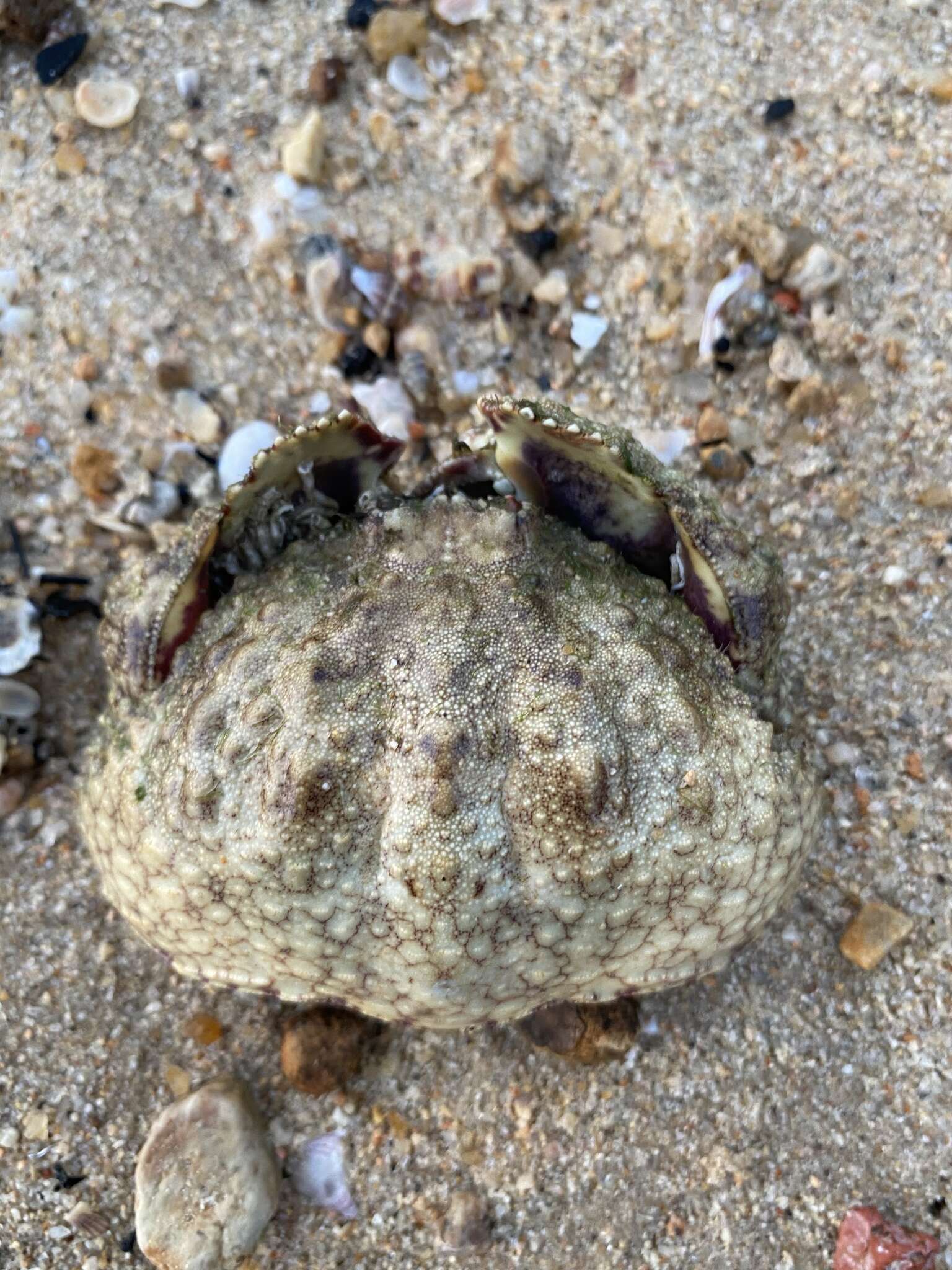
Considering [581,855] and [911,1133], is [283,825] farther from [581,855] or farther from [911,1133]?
[911,1133]

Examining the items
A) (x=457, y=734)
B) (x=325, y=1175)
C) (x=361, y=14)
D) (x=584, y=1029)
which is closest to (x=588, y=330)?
(x=361, y=14)

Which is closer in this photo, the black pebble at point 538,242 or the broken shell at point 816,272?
the broken shell at point 816,272

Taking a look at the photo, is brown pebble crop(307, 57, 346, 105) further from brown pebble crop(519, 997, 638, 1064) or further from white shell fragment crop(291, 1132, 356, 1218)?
white shell fragment crop(291, 1132, 356, 1218)

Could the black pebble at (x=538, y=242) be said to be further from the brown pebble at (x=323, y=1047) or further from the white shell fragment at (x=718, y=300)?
the brown pebble at (x=323, y=1047)

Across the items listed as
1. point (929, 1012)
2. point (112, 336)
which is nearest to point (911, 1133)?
point (929, 1012)

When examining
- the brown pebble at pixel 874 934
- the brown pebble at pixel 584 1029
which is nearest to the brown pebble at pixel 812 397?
the brown pebble at pixel 874 934

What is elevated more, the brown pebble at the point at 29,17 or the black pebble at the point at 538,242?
the brown pebble at the point at 29,17

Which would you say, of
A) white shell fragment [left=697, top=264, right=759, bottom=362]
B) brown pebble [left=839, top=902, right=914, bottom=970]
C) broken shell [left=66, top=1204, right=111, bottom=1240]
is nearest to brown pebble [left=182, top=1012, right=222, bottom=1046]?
broken shell [left=66, top=1204, right=111, bottom=1240]

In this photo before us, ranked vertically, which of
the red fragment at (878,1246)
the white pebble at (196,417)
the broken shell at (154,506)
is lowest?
the red fragment at (878,1246)
